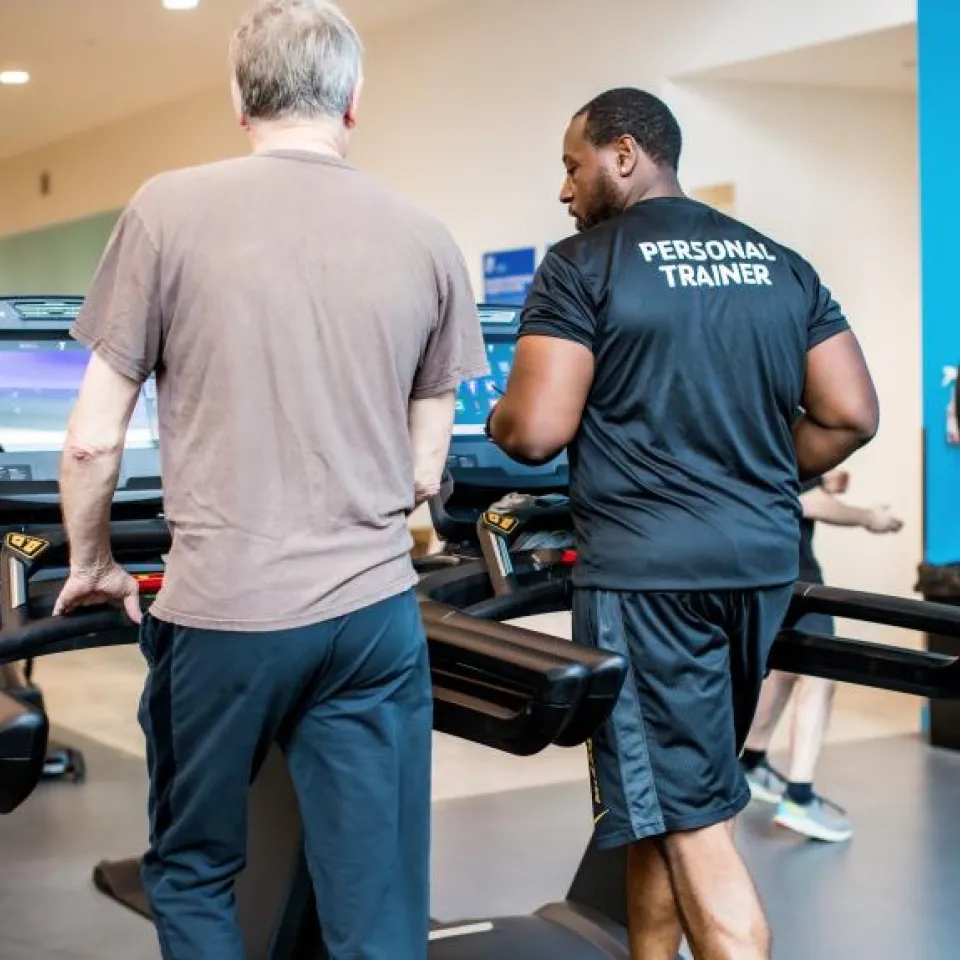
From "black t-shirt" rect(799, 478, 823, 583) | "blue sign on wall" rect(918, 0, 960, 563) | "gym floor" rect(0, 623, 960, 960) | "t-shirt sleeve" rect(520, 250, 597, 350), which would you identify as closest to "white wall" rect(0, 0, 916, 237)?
"blue sign on wall" rect(918, 0, 960, 563)

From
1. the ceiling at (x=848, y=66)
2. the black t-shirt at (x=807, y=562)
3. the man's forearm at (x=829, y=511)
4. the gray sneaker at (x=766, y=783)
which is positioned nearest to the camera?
the black t-shirt at (x=807, y=562)

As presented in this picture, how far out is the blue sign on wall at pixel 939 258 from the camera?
5.42 metres

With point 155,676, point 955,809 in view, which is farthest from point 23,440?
point 955,809

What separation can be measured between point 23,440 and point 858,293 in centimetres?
523

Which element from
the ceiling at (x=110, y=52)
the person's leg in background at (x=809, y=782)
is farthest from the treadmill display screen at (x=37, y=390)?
the ceiling at (x=110, y=52)

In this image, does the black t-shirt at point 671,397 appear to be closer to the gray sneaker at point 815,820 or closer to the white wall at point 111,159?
the gray sneaker at point 815,820

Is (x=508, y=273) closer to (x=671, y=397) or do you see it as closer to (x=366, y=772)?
(x=671, y=397)

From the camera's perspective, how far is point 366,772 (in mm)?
2070

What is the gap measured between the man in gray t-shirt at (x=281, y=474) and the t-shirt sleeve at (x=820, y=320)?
724 millimetres

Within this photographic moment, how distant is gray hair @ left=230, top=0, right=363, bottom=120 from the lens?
1.99 metres

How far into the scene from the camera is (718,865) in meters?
2.50

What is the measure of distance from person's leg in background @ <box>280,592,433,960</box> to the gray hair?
2.10ft

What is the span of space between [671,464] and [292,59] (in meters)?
0.85

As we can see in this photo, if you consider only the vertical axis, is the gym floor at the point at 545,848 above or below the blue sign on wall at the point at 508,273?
below
